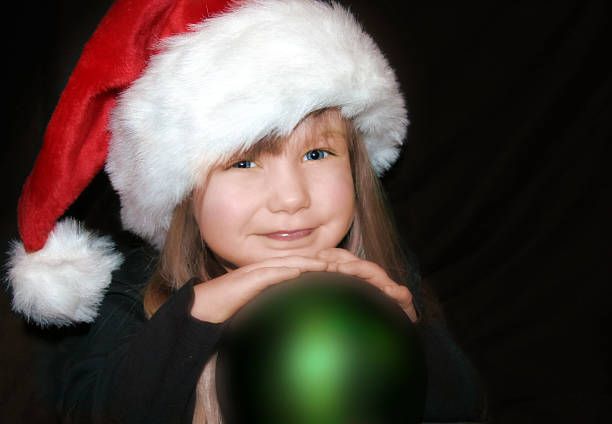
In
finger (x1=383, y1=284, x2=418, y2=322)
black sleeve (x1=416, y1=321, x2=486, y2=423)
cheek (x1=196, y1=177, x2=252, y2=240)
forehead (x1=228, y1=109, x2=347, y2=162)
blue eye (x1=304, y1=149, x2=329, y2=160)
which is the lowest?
black sleeve (x1=416, y1=321, x2=486, y2=423)

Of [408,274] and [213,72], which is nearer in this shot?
[213,72]

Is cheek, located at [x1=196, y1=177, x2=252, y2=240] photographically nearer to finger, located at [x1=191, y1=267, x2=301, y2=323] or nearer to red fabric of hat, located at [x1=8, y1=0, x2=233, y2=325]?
finger, located at [x1=191, y1=267, x2=301, y2=323]

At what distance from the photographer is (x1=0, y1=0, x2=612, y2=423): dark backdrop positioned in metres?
1.22

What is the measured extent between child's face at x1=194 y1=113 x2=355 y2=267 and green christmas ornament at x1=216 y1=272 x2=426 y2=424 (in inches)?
6.7

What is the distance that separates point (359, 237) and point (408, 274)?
5.8 inches

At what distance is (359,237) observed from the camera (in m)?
1.23

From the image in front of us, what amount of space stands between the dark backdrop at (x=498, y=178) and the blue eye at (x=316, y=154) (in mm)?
460

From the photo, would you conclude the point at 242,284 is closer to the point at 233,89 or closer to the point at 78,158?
the point at 233,89

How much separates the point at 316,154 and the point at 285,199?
13 centimetres

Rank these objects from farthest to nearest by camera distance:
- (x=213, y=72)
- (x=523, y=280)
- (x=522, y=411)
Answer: (x=523, y=280), (x=522, y=411), (x=213, y=72)

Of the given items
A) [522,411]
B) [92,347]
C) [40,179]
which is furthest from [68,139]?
[522,411]

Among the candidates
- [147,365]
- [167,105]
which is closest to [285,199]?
[167,105]

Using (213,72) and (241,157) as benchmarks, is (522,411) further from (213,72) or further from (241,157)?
(213,72)

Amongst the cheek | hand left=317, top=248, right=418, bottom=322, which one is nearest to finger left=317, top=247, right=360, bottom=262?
hand left=317, top=248, right=418, bottom=322
